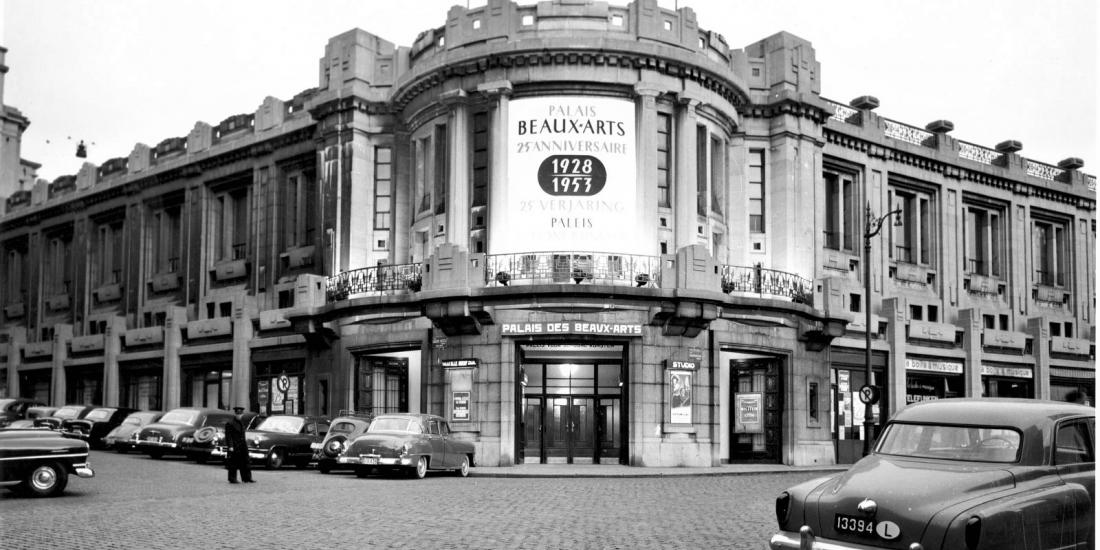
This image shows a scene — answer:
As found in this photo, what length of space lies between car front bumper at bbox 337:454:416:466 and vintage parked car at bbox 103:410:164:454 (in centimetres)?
907

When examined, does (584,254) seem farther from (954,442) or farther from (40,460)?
(954,442)

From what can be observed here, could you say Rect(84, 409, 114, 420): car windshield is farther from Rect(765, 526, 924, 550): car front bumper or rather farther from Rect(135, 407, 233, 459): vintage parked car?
Rect(765, 526, 924, 550): car front bumper

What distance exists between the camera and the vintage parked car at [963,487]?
9.02 m

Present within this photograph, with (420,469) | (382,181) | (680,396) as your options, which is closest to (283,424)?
(420,469)

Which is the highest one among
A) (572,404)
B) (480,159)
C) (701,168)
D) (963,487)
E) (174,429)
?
(480,159)

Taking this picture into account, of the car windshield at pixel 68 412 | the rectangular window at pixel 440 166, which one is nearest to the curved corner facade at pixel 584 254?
the rectangular window at pixel 440 166

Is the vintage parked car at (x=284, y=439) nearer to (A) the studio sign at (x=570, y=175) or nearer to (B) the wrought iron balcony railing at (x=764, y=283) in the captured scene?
(A) the studio sign at (x=570, y=175)

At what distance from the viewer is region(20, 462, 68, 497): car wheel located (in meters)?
17.7

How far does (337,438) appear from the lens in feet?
87.0

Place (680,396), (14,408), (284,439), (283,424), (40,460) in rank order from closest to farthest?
(40,460)
(284,439)
(283,424)
(680,396)
(14,408)

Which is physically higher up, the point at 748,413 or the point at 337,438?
the point at 748,413

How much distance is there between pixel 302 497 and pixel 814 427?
20.9 meters

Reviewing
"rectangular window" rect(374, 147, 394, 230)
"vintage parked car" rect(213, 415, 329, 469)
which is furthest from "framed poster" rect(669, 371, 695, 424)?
"rectangular window" rect(374, 147, 394, 230)

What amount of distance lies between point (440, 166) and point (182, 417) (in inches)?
425
